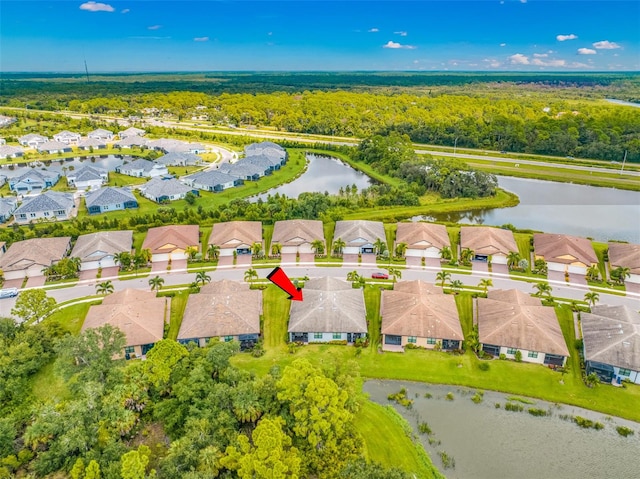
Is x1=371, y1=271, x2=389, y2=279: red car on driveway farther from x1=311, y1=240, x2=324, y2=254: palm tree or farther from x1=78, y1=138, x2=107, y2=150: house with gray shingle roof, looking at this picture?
x1=78, y1=138, x2=107, y2=150: house with gray shingle roof

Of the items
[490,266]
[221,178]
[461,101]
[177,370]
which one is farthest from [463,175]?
[461,101]

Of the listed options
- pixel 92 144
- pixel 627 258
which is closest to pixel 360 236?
pixel 627 258

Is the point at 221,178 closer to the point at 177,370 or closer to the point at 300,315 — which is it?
the point at 300,315

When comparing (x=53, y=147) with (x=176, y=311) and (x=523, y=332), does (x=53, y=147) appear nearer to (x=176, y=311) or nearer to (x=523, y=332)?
(x=176, y=311)

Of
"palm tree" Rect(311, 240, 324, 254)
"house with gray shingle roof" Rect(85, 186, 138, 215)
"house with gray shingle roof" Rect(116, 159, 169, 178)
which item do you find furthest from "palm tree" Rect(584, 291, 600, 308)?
"house with gray shingle roof" Rect(116, 159, 169, 178)

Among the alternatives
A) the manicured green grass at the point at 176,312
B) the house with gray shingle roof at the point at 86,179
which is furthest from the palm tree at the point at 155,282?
the house with gray shingle roof at the point at 86,179
